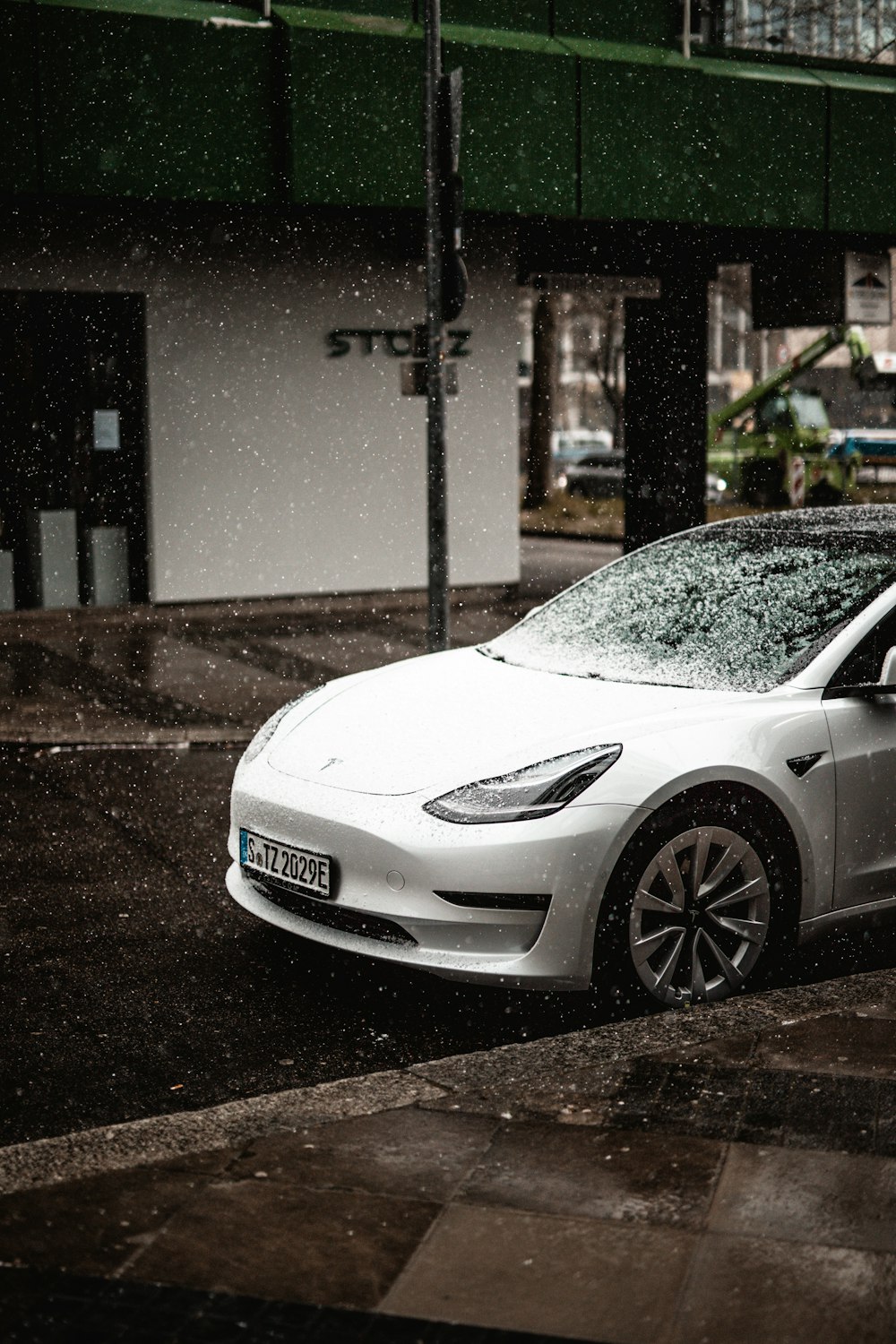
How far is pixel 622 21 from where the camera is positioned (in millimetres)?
17391

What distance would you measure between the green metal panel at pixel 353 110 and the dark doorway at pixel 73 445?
2.46m

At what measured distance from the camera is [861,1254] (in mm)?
3225

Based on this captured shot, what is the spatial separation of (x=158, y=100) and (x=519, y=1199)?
1282cm

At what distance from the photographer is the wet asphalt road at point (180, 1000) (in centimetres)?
453

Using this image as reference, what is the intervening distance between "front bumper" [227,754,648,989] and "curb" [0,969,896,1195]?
284 mm

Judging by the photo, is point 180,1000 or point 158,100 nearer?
point 180,1000

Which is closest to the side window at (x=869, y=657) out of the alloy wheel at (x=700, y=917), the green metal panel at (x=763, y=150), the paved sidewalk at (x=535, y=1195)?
the alloy wheel at (x=700, y=917)

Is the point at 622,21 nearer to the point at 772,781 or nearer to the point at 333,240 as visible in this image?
the point at 333,240

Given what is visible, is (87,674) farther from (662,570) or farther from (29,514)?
(662,570)

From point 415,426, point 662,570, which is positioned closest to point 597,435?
point 415,426

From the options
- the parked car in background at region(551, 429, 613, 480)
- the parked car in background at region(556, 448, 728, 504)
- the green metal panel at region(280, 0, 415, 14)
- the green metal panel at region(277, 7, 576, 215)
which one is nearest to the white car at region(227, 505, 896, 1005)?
the green metal panel at region(277, 7, 576, 215)

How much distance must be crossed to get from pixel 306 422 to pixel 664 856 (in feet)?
42.7

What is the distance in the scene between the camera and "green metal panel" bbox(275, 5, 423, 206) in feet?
49.4

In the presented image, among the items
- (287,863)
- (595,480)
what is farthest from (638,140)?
(595,480)
